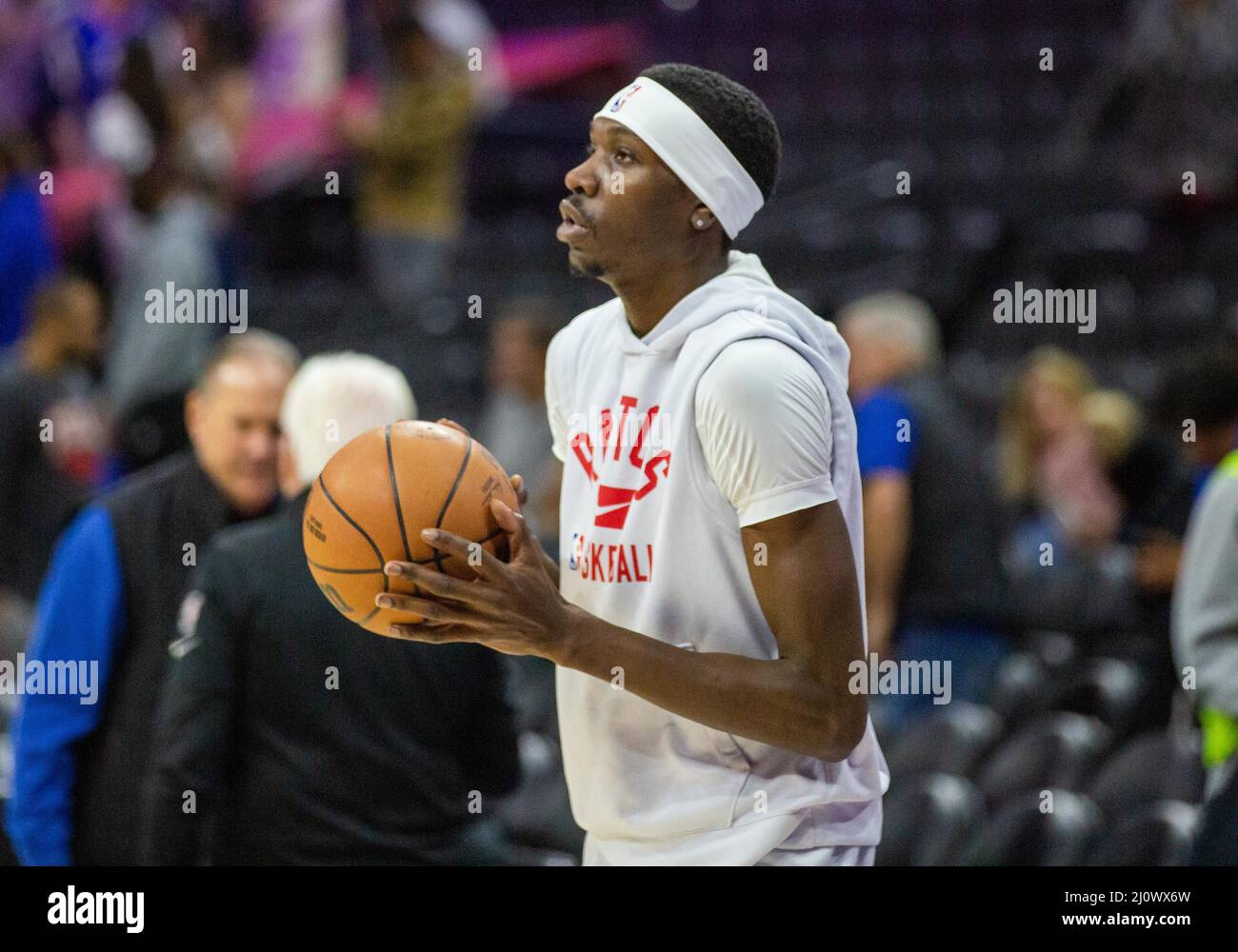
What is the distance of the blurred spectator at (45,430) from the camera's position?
21.0 ft

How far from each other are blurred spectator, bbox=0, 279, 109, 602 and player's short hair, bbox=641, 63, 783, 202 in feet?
14.1

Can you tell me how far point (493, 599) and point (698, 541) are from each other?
1.17 ft

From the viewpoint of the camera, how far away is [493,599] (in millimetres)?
2193

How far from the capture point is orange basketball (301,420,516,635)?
2295 millimetres

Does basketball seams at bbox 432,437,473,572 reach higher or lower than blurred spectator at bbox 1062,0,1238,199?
lower

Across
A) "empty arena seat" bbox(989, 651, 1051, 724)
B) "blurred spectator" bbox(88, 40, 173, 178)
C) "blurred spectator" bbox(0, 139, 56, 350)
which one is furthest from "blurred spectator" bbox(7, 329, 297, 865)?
"blurred spectator" bbox(88, 40, 173, 178)

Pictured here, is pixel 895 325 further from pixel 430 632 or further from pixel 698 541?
pixel 430 632

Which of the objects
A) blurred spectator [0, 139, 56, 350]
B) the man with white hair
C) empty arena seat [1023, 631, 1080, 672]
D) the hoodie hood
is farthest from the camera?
blurred spectator [0, 139, 56, 350]

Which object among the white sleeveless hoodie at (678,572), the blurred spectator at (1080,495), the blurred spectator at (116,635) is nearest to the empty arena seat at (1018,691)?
the blurred spectator at (1080,495)

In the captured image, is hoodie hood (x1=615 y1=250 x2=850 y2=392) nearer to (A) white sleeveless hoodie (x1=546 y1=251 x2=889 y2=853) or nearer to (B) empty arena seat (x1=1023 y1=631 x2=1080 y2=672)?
(A) white sleeveless hoodie (x1=546 y1=251 x2=889 y2=853)

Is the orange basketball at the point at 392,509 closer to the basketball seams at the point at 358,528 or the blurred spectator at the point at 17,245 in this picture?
Result: the basketball seams at the point at 358,528

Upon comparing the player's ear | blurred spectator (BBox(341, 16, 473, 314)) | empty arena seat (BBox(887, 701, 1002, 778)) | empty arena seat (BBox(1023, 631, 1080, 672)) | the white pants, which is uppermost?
blurred spectator (BBox(341, 16, 473, 314))

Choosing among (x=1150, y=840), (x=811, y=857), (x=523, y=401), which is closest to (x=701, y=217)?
(x=811, y=857)

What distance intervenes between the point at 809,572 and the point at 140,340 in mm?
4833
